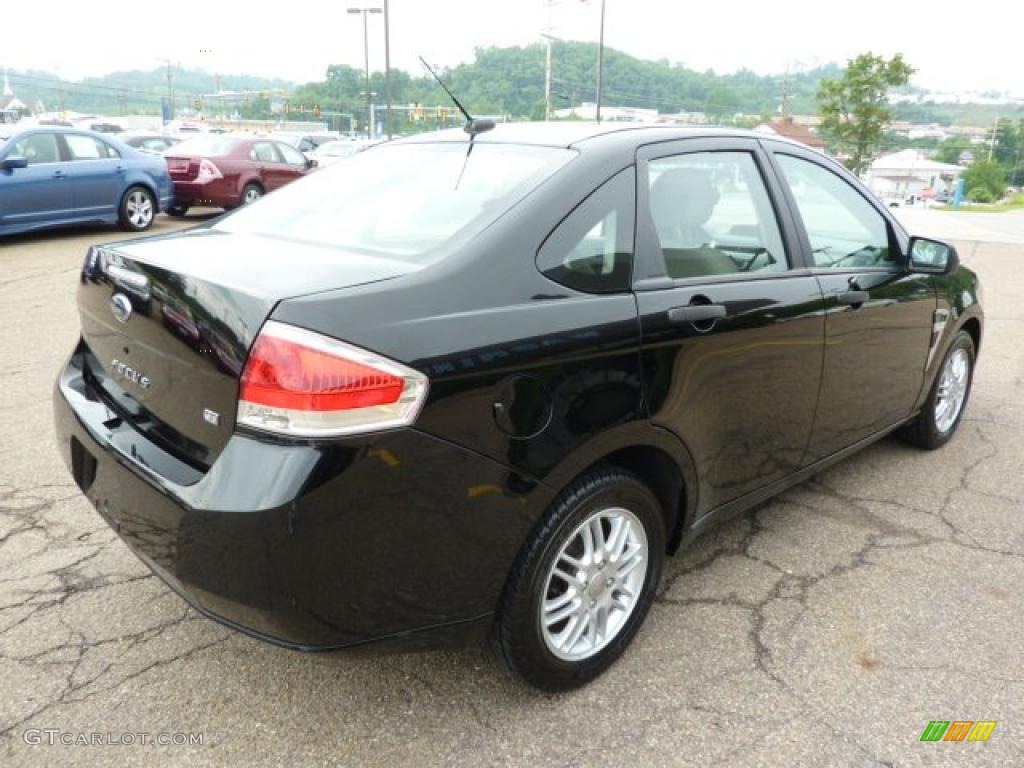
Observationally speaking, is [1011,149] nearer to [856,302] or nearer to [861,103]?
[861,103]

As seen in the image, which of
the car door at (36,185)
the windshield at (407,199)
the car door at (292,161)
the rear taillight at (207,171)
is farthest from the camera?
the car door at (292,161)

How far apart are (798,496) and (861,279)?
105cm

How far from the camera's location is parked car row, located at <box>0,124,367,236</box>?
33.9ft

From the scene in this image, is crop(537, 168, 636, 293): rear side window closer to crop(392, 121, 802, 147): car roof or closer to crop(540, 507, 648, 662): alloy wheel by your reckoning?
crop(392, 121, 802, 147): car roof

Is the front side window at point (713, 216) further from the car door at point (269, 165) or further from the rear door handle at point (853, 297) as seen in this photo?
the car door at point (269, 165)

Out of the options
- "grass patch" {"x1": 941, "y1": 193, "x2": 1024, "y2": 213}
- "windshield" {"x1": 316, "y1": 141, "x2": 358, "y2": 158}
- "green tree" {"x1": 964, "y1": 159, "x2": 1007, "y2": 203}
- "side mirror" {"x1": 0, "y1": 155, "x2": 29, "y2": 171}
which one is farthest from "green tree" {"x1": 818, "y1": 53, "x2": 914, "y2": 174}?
"side mirror" {"x1": 0, "y1": 155, "x2": 29, "y2": 171}

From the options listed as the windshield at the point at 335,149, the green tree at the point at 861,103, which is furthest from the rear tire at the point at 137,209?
the green tree at the point at 861,103

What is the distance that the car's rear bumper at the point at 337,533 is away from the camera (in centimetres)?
182

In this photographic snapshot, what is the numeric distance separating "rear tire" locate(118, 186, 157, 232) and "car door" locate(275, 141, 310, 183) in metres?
3.16

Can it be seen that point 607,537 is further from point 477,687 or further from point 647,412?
point 477,687

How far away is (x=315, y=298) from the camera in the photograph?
1.89m

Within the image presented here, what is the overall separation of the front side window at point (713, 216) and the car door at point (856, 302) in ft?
0.62

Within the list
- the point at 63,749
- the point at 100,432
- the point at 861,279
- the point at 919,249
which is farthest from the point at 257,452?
the point at 919,249

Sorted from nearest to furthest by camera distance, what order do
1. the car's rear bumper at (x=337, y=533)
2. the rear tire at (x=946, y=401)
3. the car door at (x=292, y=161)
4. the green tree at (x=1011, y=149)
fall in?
the car's rear bumper at (x=337, y=533)
the rear tire at (x=946, y=401)
the car door at (x=292, y=161)
the green tree at (x=1011, y=149)
